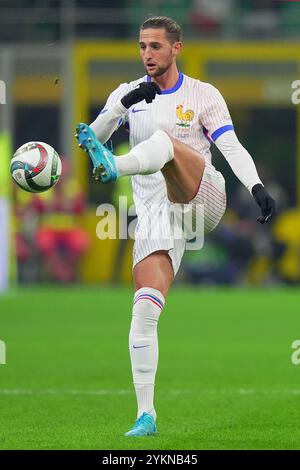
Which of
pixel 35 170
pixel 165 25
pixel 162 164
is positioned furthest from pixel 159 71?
pixel 35 170

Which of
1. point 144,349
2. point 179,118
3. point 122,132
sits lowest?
point 144,349

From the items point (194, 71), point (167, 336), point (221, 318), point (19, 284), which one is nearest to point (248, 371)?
point (167, 336)

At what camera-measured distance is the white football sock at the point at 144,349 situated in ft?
24.6

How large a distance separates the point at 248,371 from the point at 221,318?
219 inches

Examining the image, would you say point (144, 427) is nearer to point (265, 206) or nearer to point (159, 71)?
point (265, 206)

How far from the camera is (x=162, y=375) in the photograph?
11.0 m

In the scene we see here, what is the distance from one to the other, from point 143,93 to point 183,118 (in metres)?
0.44

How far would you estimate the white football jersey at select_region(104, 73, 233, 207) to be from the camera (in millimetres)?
7832

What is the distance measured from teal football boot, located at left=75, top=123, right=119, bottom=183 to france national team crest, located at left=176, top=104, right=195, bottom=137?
97cm

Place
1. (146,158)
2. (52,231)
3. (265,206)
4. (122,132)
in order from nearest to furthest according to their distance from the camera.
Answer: (146,158) < (265,206) < (122,132) < (52,231)

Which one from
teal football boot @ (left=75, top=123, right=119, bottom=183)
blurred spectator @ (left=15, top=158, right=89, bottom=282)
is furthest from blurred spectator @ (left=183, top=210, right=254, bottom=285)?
teal football boot @ (left=75, top=123, right=119, bottom=183)

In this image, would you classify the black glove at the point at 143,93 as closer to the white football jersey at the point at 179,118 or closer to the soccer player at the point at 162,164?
the soccer player at the point at 162,164

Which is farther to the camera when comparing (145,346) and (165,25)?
(165,25)

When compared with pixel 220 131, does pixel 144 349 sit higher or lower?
lower
